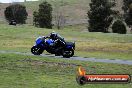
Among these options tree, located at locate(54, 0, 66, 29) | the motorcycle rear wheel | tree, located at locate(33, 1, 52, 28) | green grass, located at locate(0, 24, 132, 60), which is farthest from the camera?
tree, located at locate(54, 0, 66, 29)

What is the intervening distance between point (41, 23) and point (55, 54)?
6555 centimetres

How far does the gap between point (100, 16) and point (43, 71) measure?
68272 millimetres

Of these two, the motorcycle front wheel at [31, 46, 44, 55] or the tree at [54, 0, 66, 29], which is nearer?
the motorcycle front wheel at [31, 46, 44, 55]

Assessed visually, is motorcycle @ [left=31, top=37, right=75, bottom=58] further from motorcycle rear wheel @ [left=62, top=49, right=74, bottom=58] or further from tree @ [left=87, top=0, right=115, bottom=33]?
tree @ [left=87, top=0, right=115, bottom=33]

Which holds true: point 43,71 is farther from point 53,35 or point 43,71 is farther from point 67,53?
point 67,53

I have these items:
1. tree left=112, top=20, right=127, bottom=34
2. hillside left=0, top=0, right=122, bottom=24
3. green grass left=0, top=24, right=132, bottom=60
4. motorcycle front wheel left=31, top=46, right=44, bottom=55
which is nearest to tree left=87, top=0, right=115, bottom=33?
tree left=112, top=20, right=127, bottom=34

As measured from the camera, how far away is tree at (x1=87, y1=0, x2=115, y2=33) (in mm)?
89000

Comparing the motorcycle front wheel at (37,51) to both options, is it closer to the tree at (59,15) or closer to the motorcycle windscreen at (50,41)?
the motorcycle windscreen at (50,41)

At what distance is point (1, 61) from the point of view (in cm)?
2448

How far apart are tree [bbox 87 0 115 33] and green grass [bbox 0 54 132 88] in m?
63.3

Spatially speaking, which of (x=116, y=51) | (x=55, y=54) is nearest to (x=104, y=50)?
(x=116, y=51)

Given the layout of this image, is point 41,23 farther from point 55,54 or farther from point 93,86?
point 93,86

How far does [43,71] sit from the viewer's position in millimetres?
22219

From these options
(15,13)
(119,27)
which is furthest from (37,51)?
(15,13)
